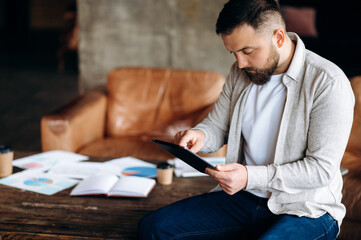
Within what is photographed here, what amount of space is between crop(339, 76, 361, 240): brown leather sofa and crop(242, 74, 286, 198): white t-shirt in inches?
30.8

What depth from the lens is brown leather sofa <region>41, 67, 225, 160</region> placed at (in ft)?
10.9

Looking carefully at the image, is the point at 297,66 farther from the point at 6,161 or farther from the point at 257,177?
the point at 6,161

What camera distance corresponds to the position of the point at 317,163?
147 cm

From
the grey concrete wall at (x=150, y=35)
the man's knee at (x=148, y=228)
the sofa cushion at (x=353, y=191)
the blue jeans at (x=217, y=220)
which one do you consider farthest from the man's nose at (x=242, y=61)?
the grey concrete wall at (x=150, y=35)

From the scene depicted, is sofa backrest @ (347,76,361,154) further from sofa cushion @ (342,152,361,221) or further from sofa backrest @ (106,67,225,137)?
sofa backrest @ (106,67,225,137)

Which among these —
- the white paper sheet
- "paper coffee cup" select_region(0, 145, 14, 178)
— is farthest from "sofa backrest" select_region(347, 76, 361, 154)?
"paper coffee cup" select_region(0, 145, 14, 178)

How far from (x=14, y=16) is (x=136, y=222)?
14.5 metres

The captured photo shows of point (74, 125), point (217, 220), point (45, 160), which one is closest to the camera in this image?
point (217, 220)

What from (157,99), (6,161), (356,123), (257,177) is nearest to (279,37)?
(257,177)

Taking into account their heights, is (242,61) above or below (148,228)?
above

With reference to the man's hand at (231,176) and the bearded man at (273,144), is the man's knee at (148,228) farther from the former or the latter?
the man's hand at (231,176)

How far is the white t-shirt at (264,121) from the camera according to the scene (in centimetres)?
165

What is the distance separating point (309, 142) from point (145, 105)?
2135 millimetres

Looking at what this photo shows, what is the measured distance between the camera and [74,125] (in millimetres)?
2998
